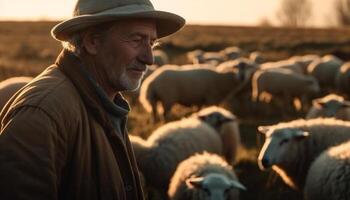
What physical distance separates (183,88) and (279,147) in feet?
25.6

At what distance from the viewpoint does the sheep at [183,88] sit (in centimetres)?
1405

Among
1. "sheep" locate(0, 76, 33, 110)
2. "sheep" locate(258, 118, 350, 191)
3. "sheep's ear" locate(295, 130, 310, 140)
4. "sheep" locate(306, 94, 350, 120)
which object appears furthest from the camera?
"sheep" locate(306, 94, 350, 120)

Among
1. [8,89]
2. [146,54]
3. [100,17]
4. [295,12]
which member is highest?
[100,17]

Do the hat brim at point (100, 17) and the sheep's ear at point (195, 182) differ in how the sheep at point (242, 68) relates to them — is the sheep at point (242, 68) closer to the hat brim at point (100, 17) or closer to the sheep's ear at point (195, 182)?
the sheep's ear at point (195, 182)

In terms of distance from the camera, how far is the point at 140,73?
2.79m

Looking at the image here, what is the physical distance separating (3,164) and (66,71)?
603 millimetres

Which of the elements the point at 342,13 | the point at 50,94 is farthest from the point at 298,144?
the point at 342,13

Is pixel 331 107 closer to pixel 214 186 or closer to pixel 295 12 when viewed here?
pixel 214 186

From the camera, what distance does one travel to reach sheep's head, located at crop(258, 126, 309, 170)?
21.4ft

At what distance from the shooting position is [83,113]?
2463 mm

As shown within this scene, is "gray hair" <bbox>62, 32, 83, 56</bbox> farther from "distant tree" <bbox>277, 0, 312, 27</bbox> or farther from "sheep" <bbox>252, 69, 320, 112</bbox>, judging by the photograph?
"distant tree" <bbox>277, 0, 312, 27</bbox>

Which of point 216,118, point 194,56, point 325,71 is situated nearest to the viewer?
→ point 216,118

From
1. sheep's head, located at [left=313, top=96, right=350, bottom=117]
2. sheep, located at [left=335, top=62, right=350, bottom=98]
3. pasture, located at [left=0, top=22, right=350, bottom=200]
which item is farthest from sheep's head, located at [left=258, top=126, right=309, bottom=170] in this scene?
sheep, located at [left=335, top=62, right=350, bottom=98]

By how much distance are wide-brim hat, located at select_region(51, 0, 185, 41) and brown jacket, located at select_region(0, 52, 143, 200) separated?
137 mm
